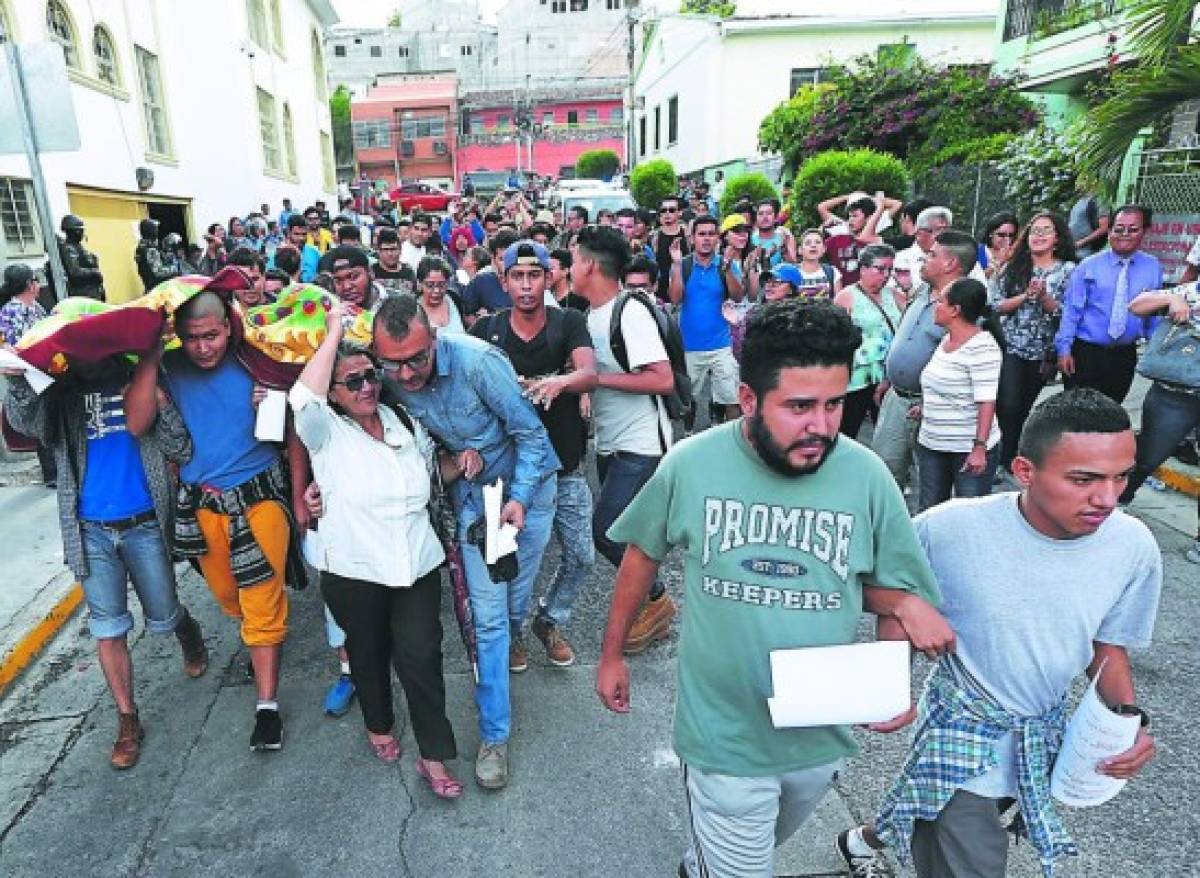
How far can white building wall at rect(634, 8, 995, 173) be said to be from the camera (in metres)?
22.0

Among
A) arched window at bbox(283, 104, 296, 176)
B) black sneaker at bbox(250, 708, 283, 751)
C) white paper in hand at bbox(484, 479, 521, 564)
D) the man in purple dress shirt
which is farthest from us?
arched window at bbox(283, 104, 296, 176)

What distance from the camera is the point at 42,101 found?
4.48 meters

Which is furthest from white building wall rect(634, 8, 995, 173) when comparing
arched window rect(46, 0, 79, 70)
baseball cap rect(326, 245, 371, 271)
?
baseball cap rect(326, 245, 371, 271)

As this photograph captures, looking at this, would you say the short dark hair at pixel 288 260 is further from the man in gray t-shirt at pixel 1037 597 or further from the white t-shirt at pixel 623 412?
the man in gray t-shirt at pixel 1037 597

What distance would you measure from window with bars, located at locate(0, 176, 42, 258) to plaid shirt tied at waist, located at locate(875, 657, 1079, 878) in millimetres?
9967

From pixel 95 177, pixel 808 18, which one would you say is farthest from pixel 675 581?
pixel 808 18

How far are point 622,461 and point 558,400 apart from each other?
0.43 metres

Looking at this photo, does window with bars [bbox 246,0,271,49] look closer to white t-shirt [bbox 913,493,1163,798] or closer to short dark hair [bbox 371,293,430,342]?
short dark hair [bbox 371,293,430,342]

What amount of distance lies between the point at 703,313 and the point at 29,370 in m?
4.34

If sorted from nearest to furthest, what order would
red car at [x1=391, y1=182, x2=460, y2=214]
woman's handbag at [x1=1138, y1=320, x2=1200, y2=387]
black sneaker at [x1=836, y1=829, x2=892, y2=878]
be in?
black sneaker at [x1=836, y1=829, x2=892, y2=878] → woman's handbag at [x1=1138, y1=320, x2=1200, y2=387] → red car at [x1=391, y1=182, x2=460, y2=214]

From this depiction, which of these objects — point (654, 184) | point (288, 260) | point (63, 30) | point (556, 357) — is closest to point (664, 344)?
point (556, 357)

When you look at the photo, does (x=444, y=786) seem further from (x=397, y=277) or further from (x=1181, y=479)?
(x=1181, y=479)

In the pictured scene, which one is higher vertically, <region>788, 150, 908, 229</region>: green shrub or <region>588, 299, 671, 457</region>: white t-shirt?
<region>788, 150, 908, 229</region>: green shrub

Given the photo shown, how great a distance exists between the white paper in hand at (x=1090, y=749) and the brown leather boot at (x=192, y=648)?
345cm
